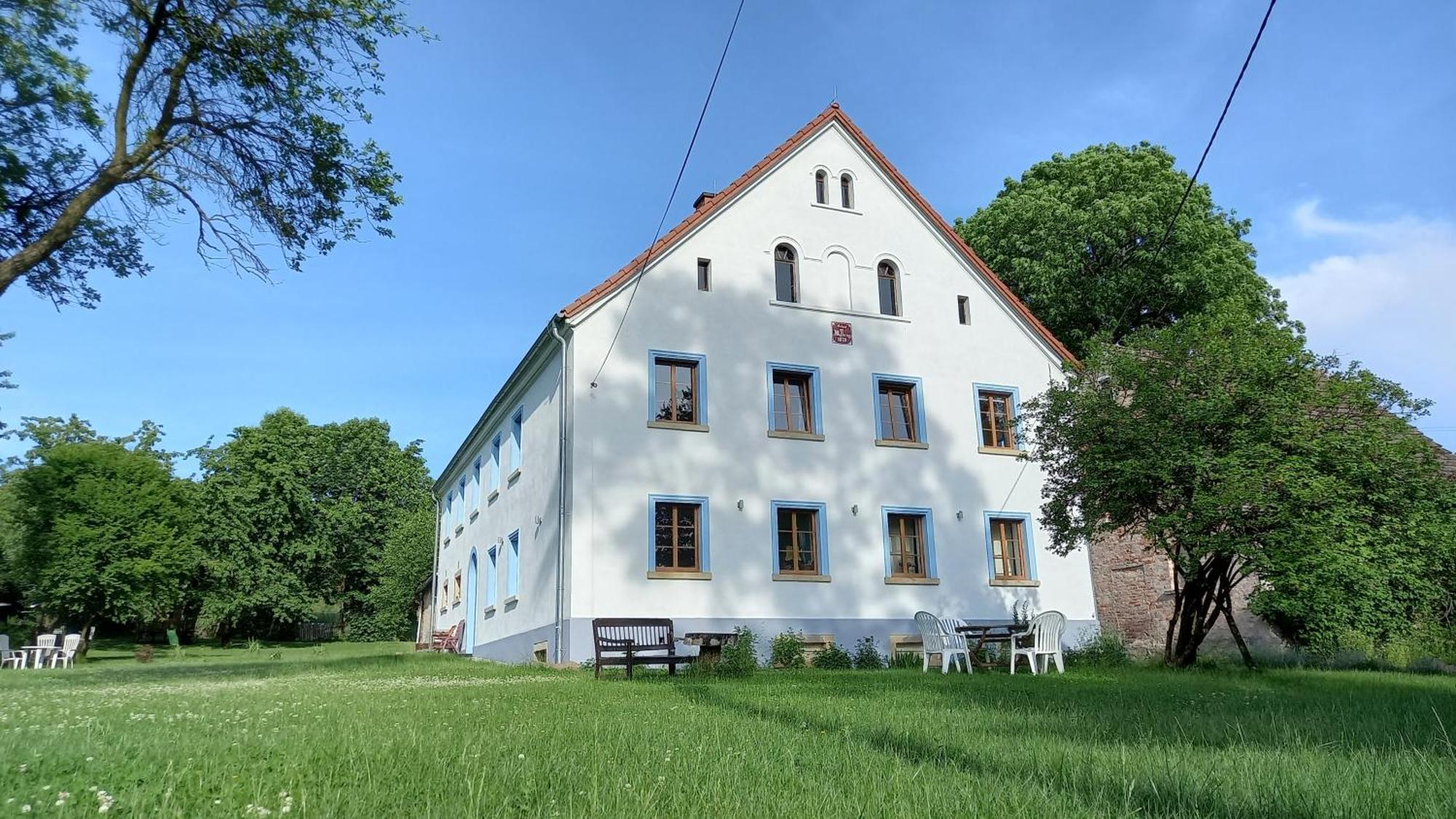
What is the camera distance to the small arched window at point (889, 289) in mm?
21266

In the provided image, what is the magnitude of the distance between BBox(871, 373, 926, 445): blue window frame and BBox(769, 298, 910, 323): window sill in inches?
52.2

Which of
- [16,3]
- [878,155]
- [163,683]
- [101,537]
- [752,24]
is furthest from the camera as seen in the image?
[101,537]

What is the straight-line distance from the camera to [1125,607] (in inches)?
912

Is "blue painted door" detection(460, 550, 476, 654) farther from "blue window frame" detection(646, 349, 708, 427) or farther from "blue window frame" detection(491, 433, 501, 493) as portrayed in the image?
"blue window frame" detection(646, 349, 708, 427)

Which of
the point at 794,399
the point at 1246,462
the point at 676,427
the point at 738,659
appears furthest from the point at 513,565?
the point at 1246,462

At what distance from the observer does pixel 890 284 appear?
845 inches

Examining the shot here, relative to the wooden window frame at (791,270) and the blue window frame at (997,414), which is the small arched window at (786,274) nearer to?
the wooden window frame at (791,270)

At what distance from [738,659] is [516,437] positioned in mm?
10245

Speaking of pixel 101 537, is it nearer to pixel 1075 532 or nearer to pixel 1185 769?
pixel 1075 532

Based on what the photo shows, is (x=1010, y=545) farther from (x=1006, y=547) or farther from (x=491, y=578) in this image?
(x=491, y=578)

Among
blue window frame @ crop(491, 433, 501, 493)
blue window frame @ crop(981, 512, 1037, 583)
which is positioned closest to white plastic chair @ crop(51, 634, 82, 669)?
blue window frame @ crop(491, 433, 501, 493)

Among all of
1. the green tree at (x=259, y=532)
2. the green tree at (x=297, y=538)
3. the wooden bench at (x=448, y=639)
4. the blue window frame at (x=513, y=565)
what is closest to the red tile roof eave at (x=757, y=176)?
the blue window frame at (x=513, y=565)

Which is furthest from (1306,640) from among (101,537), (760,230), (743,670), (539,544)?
(101,537)

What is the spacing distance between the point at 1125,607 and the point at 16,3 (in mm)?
24314
